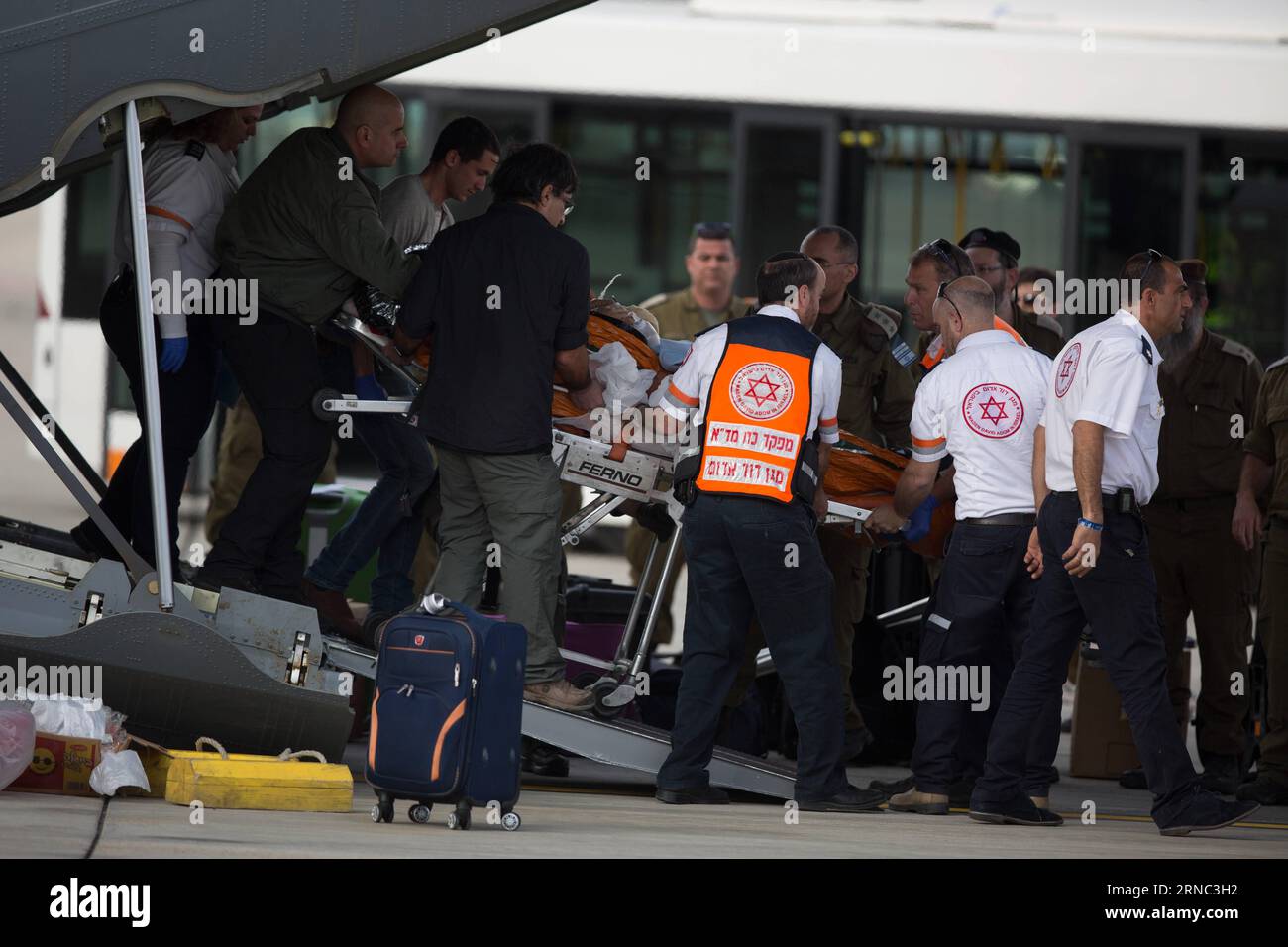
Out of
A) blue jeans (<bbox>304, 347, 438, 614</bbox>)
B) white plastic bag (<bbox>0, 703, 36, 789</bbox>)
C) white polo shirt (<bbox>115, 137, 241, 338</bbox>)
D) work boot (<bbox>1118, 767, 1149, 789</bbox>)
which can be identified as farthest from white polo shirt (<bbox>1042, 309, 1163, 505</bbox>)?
white plastic bag (<bbox>0, 703, 36, 789</bbox>)

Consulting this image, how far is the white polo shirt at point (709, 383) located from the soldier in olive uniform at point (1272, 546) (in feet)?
7.62

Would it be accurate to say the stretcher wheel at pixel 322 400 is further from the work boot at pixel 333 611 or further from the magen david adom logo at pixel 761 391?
the magen david adom logo at pixel 761 391

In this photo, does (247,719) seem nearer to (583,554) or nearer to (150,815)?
(150,815)

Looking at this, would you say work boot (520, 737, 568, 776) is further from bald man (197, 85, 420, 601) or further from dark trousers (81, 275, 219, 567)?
dark trousers (81, 275, 219, 567)

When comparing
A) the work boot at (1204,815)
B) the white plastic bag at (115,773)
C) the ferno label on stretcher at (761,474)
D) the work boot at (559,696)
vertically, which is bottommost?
the work boot at (1204,815)

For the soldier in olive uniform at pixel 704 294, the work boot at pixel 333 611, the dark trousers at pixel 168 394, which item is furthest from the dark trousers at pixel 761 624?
the soldier in olive uniform at pixel 704 294

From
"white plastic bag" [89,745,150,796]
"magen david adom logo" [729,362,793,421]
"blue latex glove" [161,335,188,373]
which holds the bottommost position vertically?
"white plastic bag" [89,745,150,796]

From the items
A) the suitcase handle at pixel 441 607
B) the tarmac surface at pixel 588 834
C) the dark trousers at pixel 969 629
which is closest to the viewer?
the tarmac surface at pixel 588 834

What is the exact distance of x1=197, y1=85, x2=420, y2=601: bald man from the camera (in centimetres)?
701

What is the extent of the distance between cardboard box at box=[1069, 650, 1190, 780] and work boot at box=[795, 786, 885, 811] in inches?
87.2

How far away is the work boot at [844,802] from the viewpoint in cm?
694

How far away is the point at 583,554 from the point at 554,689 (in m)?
7.64
